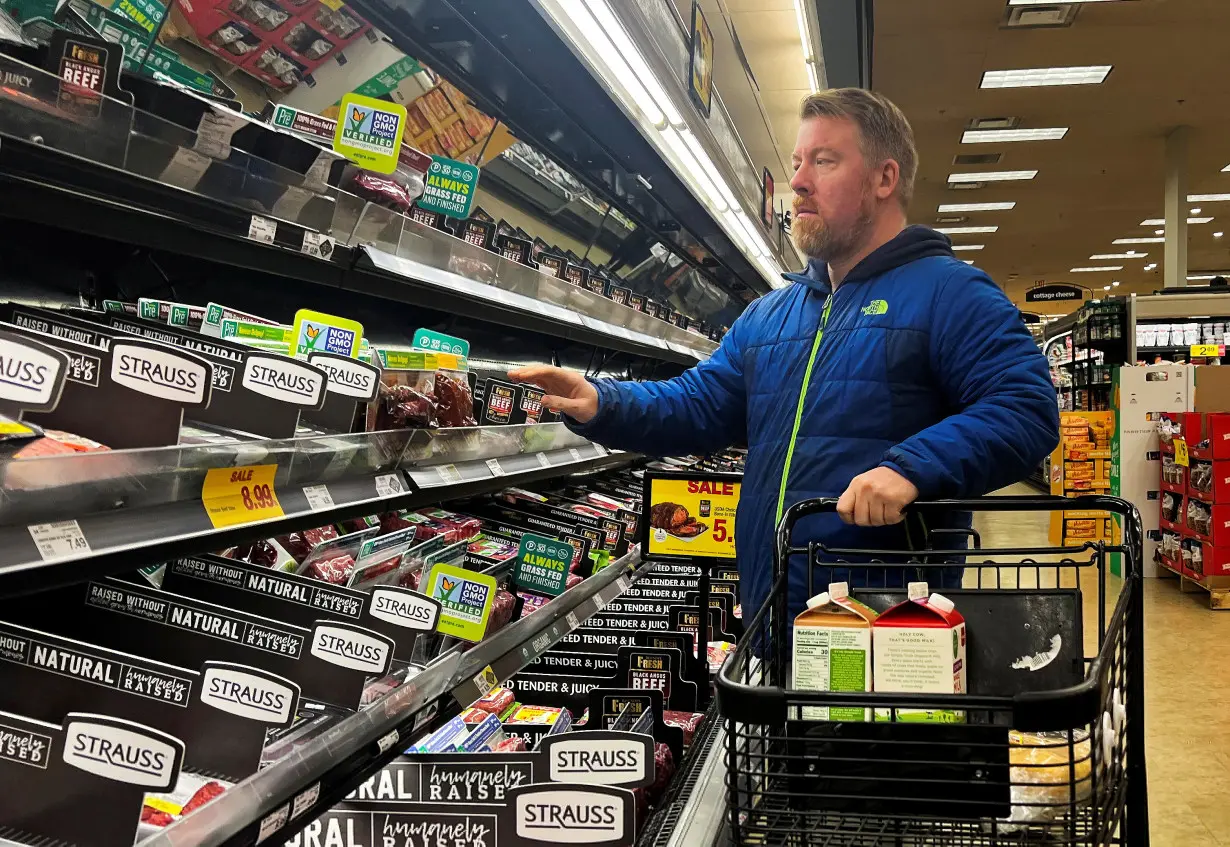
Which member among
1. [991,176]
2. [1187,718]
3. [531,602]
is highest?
[991,176]

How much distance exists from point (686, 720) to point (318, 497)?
3.37ft

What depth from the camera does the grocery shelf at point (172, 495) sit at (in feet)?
3.10

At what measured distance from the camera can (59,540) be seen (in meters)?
0.98

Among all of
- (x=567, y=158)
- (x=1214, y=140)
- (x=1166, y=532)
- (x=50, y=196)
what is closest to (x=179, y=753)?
(x=50, y=196)

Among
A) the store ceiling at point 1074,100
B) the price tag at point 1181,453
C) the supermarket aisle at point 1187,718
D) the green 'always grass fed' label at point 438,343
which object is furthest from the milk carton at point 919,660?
the store ceiling at point 1074,100

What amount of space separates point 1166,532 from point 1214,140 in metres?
5.90

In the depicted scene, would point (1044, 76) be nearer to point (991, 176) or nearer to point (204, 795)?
point (991, 176)

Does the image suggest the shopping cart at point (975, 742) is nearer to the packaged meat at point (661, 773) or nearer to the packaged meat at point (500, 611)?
the packaged meat at point (661, 773)

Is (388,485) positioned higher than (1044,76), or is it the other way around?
(1044,76)

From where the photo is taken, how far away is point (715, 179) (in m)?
3.33

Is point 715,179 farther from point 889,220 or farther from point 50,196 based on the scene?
point 50,196

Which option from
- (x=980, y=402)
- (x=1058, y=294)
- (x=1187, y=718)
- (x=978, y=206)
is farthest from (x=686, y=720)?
(x=1058, y=294)

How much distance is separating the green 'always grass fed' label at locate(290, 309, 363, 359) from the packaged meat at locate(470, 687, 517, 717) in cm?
79

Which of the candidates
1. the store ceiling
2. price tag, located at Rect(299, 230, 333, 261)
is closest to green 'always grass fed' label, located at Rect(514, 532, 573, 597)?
price tag, located at Rect(299, 230, 333, 261)
